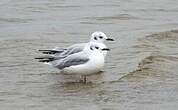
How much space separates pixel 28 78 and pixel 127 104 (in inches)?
83.0

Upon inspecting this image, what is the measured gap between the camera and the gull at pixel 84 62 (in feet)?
33.0

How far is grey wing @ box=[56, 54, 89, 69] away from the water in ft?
0.86

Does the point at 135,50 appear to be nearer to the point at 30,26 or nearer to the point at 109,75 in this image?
the point at 109,75

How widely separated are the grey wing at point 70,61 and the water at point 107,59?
0.26 m

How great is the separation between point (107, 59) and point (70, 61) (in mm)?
1571

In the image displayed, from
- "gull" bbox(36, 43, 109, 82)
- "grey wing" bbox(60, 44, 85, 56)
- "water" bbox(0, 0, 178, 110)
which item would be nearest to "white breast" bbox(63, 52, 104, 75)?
"gull" bbox(36, 43, 109, 82)

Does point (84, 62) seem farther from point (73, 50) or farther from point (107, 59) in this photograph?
point (107, 59)

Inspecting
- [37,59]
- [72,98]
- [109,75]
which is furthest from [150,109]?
[37,59]

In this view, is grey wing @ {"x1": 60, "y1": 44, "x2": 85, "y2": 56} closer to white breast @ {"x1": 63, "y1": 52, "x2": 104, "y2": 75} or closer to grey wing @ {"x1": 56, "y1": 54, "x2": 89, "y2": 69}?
grey wing @ {"x1": 56, "y1": 54, "x2": 89, "y2": 69}

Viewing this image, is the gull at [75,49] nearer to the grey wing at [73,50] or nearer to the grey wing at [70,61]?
the grey wing at [73,50]

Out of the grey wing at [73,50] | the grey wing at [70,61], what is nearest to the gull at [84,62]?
the grey wing at [70,61]

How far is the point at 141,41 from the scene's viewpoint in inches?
527

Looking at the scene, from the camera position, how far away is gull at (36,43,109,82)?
10062 mm

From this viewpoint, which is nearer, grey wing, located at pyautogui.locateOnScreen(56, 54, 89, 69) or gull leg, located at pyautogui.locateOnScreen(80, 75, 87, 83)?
grey wing, located at pyautogui.locateOnScreen(56, 54, 89, 69)
